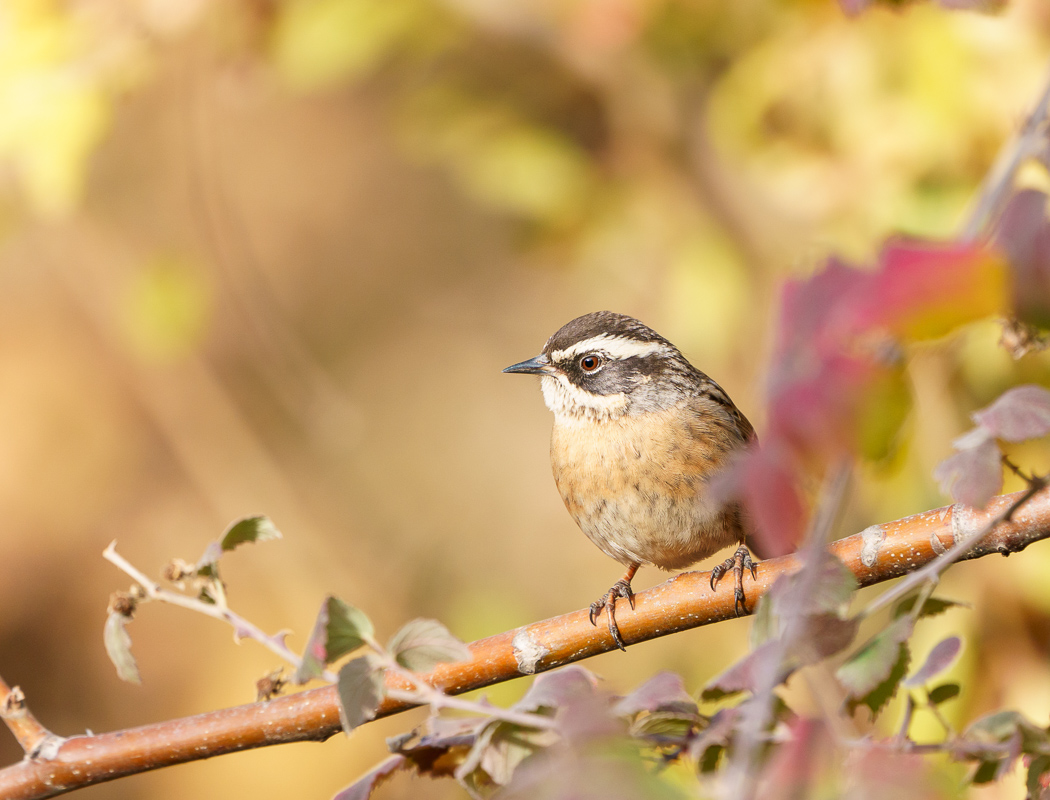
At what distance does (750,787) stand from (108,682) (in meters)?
6.38

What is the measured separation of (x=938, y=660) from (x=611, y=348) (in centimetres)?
227

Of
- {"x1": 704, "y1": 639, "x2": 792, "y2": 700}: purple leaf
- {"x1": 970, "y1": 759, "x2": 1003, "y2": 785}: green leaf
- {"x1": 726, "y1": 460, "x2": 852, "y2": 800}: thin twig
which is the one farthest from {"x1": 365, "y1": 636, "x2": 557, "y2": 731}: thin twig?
{"x1": 970, "y1": 759, "x2": 1003, "y2": 785}: green leaf

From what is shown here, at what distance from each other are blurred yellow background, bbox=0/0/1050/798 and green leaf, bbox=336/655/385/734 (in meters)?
1.47

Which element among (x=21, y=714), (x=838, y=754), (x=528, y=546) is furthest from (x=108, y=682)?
(x=838, y=754)

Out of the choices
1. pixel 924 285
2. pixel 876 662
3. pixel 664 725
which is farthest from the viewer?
pixel 664 725

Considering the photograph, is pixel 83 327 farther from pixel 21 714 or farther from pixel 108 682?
pixel 21 714

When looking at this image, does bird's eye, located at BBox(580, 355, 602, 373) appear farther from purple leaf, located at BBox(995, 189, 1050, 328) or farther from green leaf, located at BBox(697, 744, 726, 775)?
purple leaf, located at BBox(995, 189, 1050, 328)

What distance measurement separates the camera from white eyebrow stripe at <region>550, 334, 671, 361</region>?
12.0 ft

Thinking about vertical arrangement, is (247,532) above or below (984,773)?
above

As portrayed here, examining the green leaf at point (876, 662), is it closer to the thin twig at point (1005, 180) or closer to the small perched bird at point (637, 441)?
the thin twig at point (1005, 180)

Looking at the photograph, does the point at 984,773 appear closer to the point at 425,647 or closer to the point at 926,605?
the point at 926,605

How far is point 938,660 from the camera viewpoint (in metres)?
1.51

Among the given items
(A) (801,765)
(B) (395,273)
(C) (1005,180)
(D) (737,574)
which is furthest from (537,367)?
(B) (395,273)

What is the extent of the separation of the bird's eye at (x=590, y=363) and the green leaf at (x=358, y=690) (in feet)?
7.14
